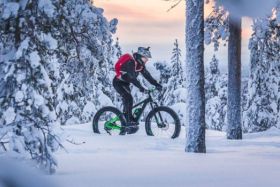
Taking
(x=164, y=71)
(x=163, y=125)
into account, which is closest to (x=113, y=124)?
(x=163, y=125)

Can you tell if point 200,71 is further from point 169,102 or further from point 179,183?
point 169,102

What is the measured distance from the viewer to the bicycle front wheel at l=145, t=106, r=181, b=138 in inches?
476

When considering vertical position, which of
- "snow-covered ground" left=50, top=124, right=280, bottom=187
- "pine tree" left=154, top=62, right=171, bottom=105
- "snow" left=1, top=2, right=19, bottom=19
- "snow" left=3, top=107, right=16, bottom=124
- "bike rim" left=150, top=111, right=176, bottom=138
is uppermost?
"pine tree" left=154, top=62, right=171, bottom=105

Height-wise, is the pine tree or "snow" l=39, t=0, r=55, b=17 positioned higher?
the pine tree

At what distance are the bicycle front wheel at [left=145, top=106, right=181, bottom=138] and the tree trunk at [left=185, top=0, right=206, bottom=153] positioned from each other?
2479 mm

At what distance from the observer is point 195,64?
368 inches

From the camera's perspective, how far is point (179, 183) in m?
5.18

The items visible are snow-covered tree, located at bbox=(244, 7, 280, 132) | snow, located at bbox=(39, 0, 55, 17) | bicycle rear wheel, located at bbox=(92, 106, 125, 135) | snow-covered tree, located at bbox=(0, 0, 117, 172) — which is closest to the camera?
snow-covered tree, located at bbox=(0, 0, 117, 172)

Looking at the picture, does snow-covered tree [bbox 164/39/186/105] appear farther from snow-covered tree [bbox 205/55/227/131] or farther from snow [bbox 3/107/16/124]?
snow [bbox 3/107/16/124]

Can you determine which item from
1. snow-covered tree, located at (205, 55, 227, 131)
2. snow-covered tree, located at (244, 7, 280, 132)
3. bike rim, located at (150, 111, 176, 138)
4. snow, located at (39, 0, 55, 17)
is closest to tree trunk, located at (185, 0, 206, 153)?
bike rim, located at (150, 111, 176, 138)

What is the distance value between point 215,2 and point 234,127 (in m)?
3.70

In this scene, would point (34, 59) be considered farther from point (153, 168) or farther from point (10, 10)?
point (153, 168)

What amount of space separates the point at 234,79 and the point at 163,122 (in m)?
2.92

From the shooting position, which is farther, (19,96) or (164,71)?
(164,71)
